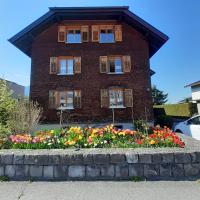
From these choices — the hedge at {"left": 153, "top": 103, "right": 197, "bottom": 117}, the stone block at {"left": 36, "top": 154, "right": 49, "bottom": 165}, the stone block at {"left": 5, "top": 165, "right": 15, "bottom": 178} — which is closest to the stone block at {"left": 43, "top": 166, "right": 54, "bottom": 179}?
the stone block at {"left": 36, "top": 154, "right": 49, "bottom": 165}

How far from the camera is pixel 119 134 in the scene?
7.71 metres

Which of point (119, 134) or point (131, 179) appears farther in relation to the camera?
point (119, 134)

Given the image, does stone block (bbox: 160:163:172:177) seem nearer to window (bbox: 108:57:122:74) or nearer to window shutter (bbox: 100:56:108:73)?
window shutter (bbox: 100:56:108:73)

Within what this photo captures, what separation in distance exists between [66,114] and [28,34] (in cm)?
730

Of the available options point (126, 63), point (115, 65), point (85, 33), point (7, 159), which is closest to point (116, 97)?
point (115, 65)

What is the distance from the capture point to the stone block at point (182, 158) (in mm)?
5559

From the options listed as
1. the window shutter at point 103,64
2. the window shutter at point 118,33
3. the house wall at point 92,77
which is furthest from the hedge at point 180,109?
the window shutter at point 118,33

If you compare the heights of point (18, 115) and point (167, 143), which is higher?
point (18, 115)

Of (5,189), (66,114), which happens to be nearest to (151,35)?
(66,114)

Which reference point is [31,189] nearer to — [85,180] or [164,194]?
[85,180]

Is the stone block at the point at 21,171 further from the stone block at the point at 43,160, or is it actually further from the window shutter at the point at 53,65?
the window shutter at the point at 53,65

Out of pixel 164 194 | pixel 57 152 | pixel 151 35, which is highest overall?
pixel 151 35

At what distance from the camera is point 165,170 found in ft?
18.1

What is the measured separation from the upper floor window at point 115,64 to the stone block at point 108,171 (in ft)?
49.5
